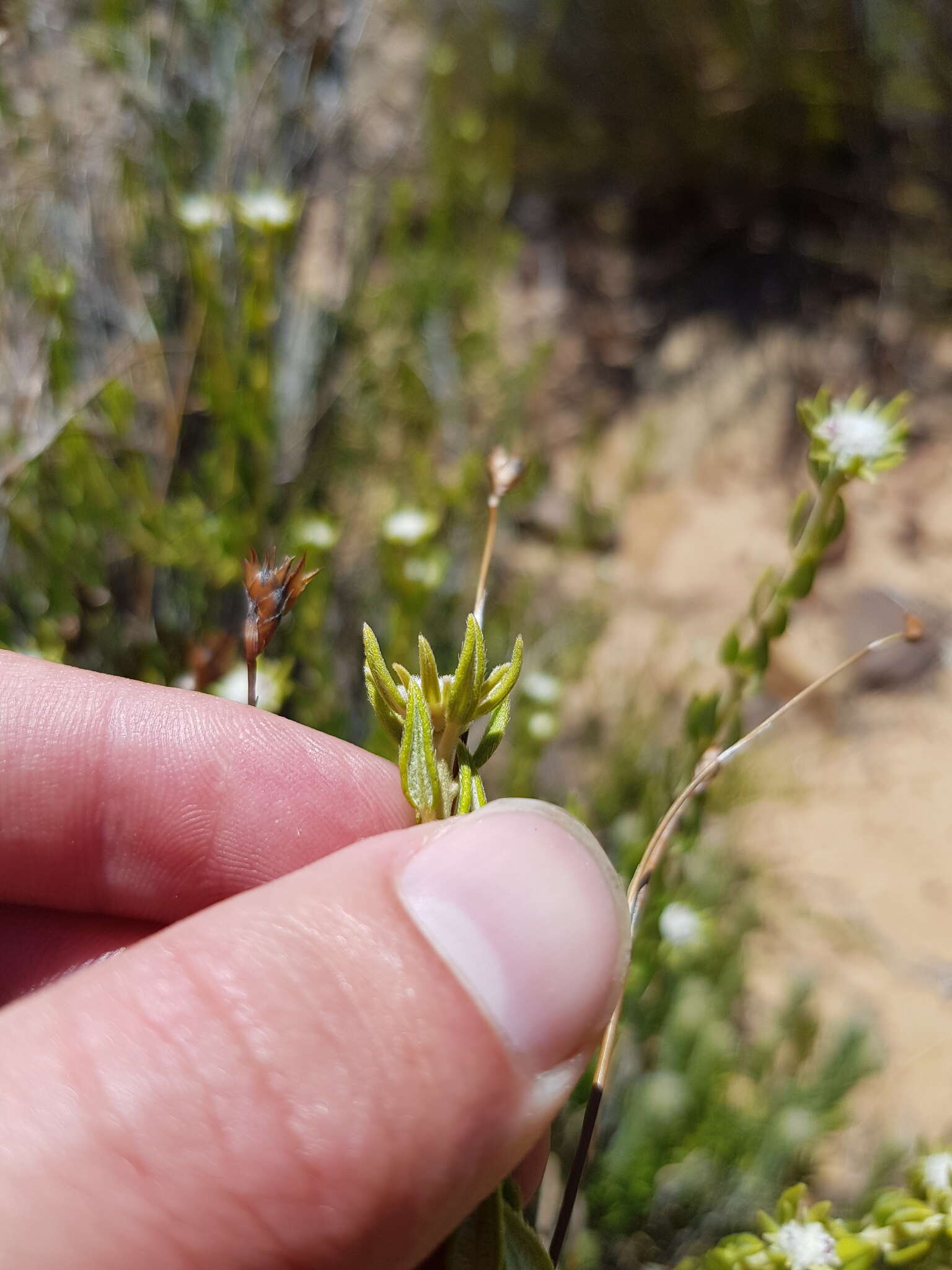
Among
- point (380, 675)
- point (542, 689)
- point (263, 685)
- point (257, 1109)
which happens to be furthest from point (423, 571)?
point (257, 1109)

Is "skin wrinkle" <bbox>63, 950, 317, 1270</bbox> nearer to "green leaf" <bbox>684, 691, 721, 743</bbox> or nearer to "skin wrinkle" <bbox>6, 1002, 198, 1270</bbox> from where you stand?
"skin wrinkle" <bbox>6, 1002, 198, 1270</bbox>

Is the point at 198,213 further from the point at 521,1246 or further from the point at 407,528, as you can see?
the point at 521,1246

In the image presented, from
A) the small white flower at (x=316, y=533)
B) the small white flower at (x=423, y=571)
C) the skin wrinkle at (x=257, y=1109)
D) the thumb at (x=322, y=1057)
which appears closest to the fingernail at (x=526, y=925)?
the thumb at (x=322, y=1057)

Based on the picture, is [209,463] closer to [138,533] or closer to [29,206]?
[138,533]

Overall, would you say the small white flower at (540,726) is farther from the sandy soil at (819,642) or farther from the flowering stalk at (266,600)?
the flowering stalk at (266,600)

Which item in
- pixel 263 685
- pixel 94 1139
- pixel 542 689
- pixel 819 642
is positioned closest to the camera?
pixel 94 1139

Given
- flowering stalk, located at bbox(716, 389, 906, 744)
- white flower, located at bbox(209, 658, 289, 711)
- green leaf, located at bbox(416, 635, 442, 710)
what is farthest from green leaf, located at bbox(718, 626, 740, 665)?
white flower, located at bbox(209, 658, 289, 711)
